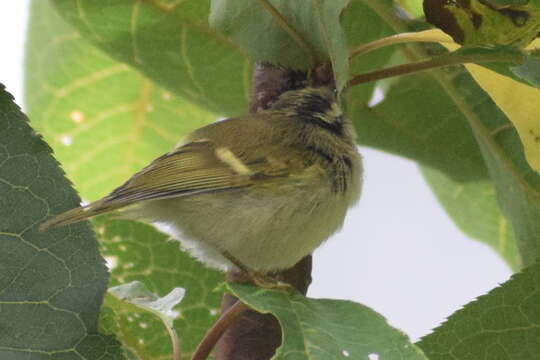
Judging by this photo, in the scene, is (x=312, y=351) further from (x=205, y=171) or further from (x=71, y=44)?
(x=71, y=44)

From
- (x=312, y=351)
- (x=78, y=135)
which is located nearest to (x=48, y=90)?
(x=78, y=135)

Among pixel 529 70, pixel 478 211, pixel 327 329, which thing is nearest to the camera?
pixel 327 329

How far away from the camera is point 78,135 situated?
317cm

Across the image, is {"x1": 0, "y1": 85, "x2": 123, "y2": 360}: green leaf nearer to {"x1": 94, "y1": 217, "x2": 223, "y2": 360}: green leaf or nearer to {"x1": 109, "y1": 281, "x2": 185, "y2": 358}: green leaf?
{"x1": 109, "y1": 281, "x2": 185, "y2": 358}: green leaf

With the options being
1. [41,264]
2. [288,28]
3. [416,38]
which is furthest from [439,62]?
[41,264]

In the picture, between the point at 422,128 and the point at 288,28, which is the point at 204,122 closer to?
the point at 422,128

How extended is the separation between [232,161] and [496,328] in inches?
30.2

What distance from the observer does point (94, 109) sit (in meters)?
3.14

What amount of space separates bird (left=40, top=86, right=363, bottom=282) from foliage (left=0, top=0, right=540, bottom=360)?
12 cm

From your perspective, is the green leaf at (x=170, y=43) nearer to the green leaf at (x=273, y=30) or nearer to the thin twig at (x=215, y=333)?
the green leaf at (x=273, y=30)

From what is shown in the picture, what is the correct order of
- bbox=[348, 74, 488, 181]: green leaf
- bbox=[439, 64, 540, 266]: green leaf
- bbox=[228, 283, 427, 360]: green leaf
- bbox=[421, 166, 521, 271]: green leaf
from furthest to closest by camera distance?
bbox=[421, 166, 521, 271]: green leaf → bbox=[348, 74, 488, 181]: green leaf → bbox=[439, 64, 540, 266]: green leaf → bbox=[228, 283, 427, 360]: green leaf

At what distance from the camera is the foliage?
60.6 inches

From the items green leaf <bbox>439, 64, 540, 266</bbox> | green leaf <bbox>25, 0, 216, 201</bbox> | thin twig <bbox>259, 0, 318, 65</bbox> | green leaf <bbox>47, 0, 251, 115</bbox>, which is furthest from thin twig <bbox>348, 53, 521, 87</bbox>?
green leaf <bbox>25, 0, 216, 201</bbox>

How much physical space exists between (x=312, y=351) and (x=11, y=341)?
49cm
